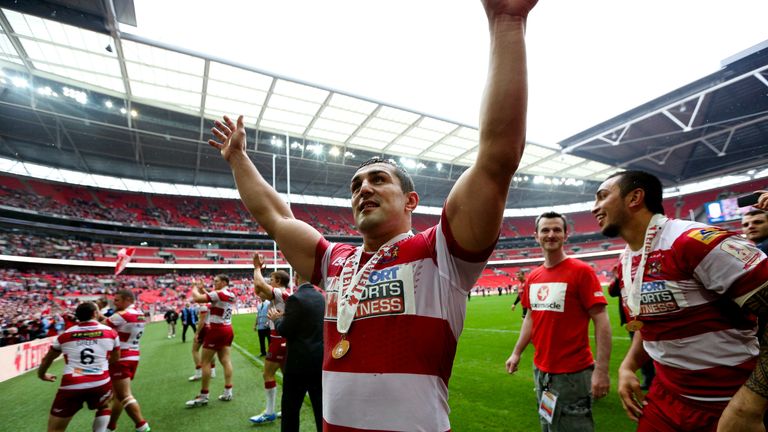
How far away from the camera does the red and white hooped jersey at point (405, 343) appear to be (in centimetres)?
124

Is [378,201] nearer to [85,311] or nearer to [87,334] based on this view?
[87,334]

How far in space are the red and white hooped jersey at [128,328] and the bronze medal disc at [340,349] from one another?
5.33m

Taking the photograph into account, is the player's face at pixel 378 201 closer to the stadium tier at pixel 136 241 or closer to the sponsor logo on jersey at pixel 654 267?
the sponsor logo on jersey at pixel 654 267

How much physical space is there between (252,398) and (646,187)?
6.68 metres

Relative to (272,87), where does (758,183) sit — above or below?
below

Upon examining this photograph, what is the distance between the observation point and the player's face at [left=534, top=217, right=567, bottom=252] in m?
3.25

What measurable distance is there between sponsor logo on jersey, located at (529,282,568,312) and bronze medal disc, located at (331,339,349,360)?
2391 mm

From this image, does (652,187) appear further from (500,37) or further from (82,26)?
(82,26)

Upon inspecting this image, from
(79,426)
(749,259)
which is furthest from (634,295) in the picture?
(79,426)

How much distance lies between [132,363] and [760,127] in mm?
34094

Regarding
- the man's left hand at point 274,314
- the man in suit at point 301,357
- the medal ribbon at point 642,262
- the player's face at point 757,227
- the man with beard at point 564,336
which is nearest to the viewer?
the medal ribbon at point 642,262

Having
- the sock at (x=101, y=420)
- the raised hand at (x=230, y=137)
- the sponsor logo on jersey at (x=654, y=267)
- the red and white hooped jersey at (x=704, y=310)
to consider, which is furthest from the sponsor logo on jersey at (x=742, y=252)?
the sock at (x=101, y=420)

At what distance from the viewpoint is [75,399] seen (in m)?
4.09

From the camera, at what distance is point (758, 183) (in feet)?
117
